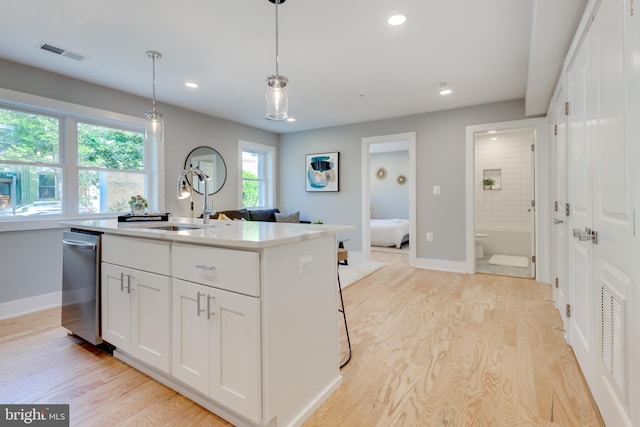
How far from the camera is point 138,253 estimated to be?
71.9 inches

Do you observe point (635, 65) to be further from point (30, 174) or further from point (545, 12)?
point (30, 174)

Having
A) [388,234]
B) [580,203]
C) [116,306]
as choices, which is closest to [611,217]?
[580,203]

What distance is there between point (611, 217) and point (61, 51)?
13.4 feet

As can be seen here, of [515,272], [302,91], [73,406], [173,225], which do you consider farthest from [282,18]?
[515,272]

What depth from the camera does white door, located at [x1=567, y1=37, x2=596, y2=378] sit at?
168cm

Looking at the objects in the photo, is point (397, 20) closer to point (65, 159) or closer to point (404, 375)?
point (404, 375)

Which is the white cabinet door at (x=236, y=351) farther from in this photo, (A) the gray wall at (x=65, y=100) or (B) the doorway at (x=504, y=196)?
(B) the doorway at (x=504, y=196)

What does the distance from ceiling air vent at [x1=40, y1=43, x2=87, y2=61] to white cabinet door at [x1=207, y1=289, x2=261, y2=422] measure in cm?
278

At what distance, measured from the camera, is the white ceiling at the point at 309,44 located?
2.11m

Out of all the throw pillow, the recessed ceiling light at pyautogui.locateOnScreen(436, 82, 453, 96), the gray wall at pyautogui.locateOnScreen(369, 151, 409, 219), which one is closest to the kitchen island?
the recessed ceiling light at pyautogui.locateOnScreen(436, 82, 453, 96)

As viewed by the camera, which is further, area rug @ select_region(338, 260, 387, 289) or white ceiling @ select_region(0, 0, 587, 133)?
area rug @ select_region(338, 260, 387, 289)

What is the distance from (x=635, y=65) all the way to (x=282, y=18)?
2016 millimetres

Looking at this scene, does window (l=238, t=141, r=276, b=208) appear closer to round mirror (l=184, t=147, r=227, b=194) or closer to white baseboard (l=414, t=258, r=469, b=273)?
round mirror (l=184, t=147, r=227, b=194)

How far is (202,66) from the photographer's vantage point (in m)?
3.04
